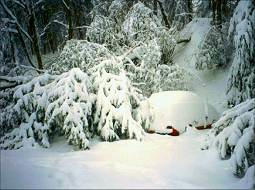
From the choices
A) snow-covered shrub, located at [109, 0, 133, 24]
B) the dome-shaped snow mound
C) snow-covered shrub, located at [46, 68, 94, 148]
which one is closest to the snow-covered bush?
the dome-shaped snow mound

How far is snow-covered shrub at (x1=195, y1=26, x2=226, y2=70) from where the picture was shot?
16391 millimetres

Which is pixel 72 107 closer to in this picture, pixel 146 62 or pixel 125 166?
pixel 125 166

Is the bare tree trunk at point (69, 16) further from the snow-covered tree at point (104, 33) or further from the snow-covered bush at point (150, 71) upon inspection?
the snow-covered bush at point (150, 71)

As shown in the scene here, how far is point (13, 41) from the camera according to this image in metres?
18.3

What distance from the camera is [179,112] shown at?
11594 mm

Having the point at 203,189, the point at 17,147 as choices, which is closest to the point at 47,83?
the point at 17,147

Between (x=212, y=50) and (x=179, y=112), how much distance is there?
5733 millimetres

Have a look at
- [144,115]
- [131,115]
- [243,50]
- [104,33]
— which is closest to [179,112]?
[144,115]

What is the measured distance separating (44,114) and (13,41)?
8730mm

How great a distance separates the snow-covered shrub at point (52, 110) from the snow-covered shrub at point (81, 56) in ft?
5.41

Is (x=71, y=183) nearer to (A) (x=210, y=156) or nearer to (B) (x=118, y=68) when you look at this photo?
(A) (x=210, y=156)

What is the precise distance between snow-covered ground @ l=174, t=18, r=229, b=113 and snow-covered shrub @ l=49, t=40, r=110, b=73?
4882mm

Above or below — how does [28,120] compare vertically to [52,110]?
below

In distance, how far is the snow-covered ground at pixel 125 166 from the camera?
6.63 m
